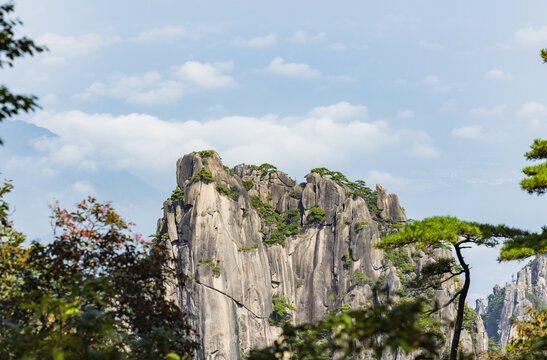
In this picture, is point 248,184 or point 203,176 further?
point 248,184

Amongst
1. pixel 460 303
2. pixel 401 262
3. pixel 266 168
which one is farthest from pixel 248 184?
pixel 460 303

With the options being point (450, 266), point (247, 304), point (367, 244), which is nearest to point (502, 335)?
point (367, 244)

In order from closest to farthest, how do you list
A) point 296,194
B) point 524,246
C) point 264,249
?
point 524,246
point 264,249
point 296,194

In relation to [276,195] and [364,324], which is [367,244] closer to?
[276,195]

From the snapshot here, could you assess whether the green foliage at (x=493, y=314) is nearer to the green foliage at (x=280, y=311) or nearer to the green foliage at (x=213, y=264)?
the green foliage at (x=280, y=311)

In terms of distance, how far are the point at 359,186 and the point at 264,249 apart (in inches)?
920

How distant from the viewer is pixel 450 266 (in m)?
14.3

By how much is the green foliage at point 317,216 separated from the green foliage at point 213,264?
2082 cm

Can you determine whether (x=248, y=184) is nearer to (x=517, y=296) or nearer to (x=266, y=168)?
(x=266, y=168)

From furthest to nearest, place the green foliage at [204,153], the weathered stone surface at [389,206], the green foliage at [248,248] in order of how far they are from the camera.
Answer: the weathered stone surface at [389,206]
the green foliage at [248,248]
the green foliage at [204,153]

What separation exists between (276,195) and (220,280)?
23.4 m

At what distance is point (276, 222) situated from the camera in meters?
90.1

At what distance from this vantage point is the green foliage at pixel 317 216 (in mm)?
90312

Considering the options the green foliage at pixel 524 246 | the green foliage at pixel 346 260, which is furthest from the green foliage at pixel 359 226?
the green foliage at pixel 524 246
